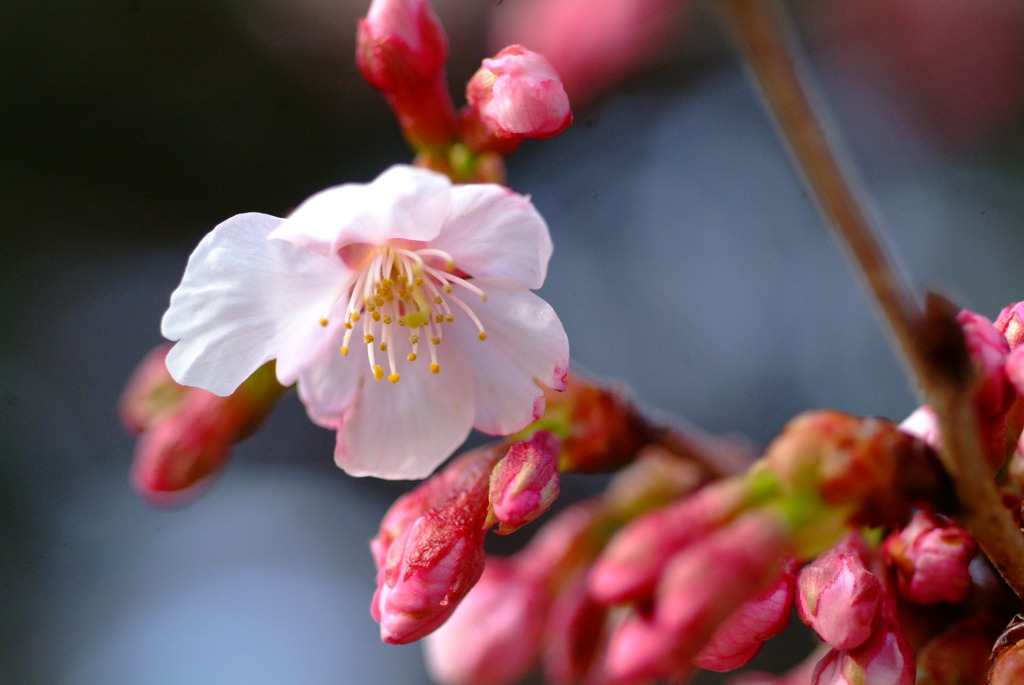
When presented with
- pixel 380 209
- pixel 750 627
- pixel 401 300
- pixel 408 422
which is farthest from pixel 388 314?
pixel 750 627

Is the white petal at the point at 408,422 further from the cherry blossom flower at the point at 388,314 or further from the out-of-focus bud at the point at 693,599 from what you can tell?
the out-of-focus bud at the point at 693,599

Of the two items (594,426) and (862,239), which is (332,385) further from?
(862,239)

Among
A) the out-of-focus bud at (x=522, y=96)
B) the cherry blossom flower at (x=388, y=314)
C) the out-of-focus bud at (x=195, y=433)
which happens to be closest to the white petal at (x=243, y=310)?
the cherry blossom flower at (x=388, y=314)

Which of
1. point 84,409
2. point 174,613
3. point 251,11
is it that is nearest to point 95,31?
point 251,11

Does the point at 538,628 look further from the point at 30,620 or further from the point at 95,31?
the point at 30,620

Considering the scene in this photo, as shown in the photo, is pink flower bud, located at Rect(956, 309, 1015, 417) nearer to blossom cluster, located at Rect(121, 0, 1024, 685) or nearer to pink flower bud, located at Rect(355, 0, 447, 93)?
blossom cluster, located at Rect(121, 0, 1024, 685)
